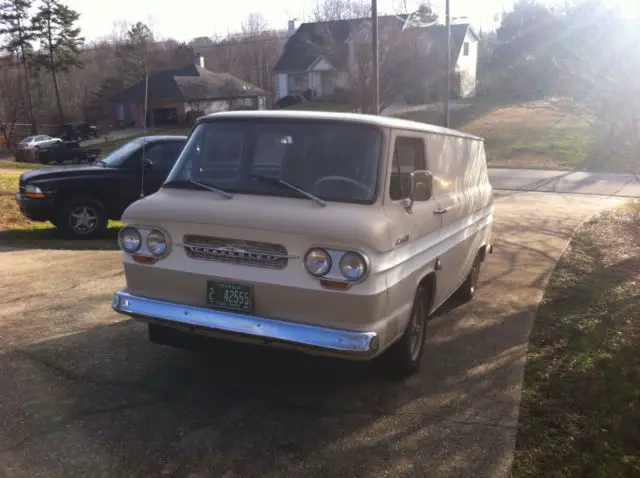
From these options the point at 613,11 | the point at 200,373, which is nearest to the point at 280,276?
the point at 200,373

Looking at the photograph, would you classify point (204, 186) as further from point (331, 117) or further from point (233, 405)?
point (233, 405)

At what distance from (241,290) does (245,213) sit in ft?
1.66

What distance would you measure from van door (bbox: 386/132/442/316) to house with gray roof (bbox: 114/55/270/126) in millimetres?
47997

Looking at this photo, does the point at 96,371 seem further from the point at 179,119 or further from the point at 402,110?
the point at 179,119

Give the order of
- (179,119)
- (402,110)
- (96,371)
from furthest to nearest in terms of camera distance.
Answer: (179,119) → (402,110) → (96,371)

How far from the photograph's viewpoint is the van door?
170 inches

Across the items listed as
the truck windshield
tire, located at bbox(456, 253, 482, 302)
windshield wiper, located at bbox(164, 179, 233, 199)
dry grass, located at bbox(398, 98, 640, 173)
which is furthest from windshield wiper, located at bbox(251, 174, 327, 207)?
dry grass, located at bbox(398, 98, 640, 173)

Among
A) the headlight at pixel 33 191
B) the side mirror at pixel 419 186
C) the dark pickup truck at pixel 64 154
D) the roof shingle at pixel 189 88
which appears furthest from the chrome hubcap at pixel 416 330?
the roof shingle at pixel 189 88

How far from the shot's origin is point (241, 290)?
162 inches

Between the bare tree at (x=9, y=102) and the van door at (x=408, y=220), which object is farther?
the bare tree at (x=9, y=102)

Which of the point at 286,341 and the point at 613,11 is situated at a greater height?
the point at 613,11

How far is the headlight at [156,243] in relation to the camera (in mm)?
4344

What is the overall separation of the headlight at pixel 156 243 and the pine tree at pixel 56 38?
201 feet

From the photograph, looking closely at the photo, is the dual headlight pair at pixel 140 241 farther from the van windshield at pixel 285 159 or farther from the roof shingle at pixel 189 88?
the roof shingle at pixel 189 88
